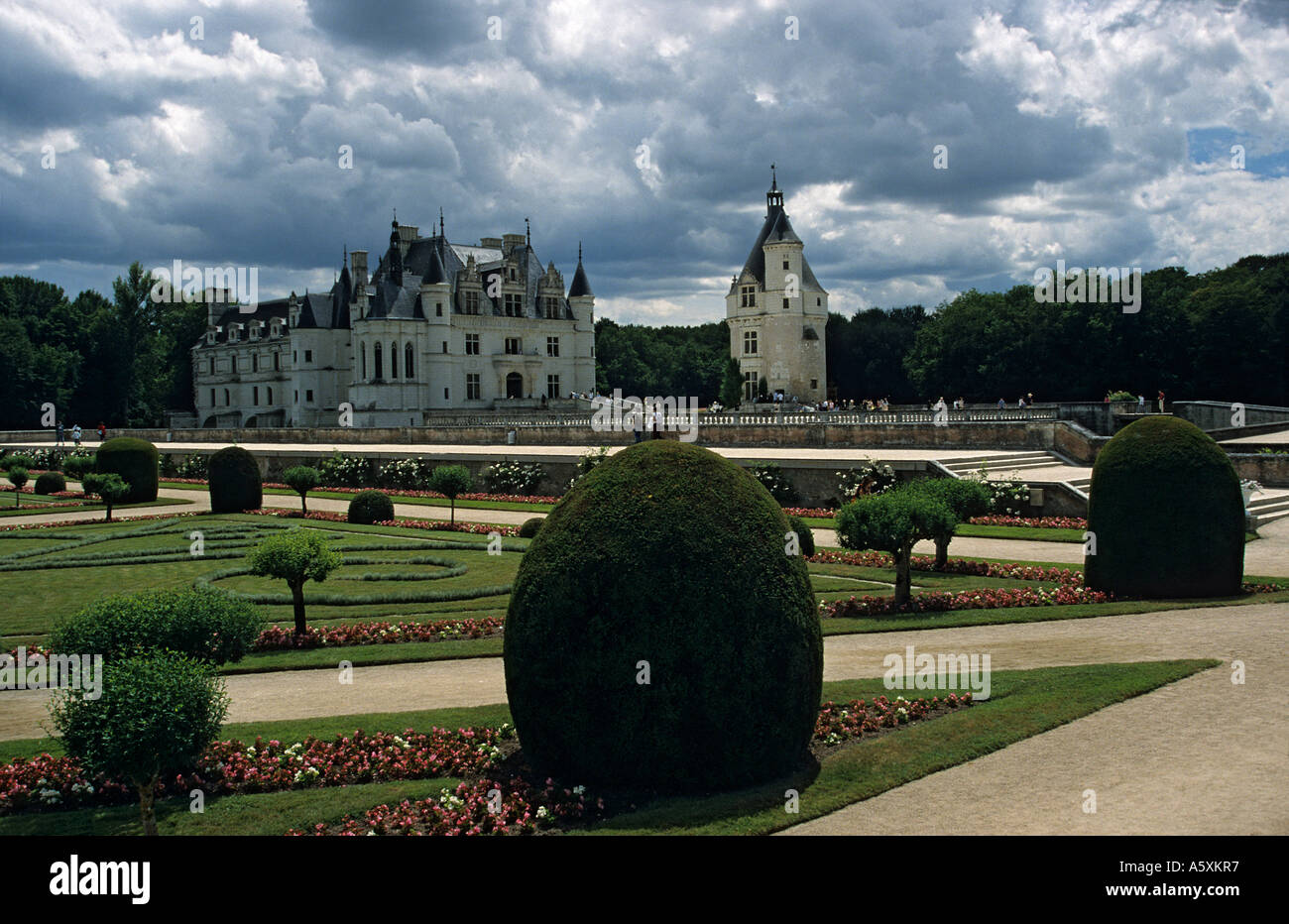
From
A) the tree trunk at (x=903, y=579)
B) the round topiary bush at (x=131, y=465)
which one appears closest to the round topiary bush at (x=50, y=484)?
the round topiary bush at (x=131, y=465)

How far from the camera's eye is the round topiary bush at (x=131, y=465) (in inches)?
1259

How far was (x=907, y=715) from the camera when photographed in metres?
9.26

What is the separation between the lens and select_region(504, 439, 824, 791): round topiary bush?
23.8 feet

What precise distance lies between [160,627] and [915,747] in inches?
264

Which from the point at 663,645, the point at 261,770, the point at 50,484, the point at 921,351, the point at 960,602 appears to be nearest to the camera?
the point at 663,645

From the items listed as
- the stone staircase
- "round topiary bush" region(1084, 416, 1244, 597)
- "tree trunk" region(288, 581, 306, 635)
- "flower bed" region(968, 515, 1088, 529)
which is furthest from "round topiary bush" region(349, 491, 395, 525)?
the stone staircase

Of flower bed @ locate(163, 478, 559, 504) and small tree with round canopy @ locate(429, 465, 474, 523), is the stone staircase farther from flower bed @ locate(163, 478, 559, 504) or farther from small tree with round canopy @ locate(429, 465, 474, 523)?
small tree with round canopy @ locate(429, 465, 474, 523)

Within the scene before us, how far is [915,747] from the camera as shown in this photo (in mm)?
8391

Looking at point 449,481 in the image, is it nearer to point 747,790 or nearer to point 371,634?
point 371,634

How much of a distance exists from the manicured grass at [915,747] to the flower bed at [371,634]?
537 centimetres

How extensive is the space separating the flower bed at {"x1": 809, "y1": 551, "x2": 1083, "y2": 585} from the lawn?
5.96m

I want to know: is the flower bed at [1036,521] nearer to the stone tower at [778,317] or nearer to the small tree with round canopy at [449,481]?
the small tree with round canopy at [449,481]

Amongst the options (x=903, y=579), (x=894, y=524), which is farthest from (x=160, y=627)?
(x=903, y=579)

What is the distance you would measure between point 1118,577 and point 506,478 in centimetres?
2021
